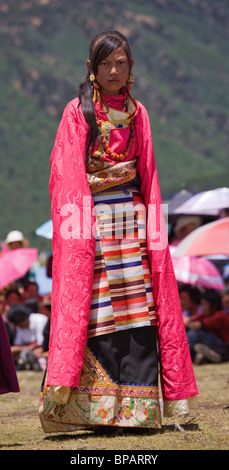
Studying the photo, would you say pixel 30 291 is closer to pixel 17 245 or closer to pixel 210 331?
pixel 17 245

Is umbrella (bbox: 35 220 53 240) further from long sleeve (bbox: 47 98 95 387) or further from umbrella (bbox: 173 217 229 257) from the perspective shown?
long sleeve (bbox: 47 98 95 387)

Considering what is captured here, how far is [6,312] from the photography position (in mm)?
9562

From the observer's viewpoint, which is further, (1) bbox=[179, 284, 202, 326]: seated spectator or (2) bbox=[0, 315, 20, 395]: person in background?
(1) bbox=[179, 284, 202, 326]: seated spectator

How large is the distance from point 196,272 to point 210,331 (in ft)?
3.36

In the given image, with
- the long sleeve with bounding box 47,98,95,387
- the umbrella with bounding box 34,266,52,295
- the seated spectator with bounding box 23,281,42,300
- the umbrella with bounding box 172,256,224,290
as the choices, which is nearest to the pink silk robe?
the long sleeve with bounding box 47,98,95,387

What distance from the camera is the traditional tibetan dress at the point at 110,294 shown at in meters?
4.30

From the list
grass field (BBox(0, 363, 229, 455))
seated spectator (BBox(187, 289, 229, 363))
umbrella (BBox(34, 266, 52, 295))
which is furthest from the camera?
umbrella (BBox(34, 266, 52, 295))

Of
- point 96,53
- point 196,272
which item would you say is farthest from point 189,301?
point 96,53

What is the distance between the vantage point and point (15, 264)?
1006cm

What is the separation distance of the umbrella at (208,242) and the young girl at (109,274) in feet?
Answer: 14.3

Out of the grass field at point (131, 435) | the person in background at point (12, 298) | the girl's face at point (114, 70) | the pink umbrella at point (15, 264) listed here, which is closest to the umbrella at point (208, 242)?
the pink umbrella at point (15, 264)

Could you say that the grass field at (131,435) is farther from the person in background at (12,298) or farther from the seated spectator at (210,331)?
the person in background at (12,298)

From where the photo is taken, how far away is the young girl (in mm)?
4305

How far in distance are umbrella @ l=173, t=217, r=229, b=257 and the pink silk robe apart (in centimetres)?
439
